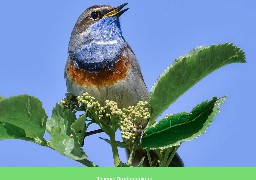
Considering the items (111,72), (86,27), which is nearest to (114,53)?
(111,72)

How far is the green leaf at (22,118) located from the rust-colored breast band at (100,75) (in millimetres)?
1739

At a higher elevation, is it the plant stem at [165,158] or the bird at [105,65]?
the bird at [105,65]

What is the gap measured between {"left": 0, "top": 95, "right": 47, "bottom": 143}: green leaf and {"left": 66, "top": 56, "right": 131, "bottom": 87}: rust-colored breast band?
1739mm

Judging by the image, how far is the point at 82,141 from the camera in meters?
3.61

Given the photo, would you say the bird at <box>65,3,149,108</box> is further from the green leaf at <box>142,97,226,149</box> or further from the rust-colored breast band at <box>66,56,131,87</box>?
the green leaf at <box>142,97,226,149</box>

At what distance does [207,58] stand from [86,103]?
1.03m

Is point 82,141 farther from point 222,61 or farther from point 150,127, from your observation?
point 222,61

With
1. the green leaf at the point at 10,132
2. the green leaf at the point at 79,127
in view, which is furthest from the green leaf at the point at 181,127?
the green leaf at the point at 10,132

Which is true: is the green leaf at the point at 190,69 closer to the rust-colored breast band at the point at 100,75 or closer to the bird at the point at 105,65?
the bird at the point at 105,65

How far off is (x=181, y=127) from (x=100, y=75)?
6.47 ft

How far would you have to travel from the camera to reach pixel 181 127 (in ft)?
11.5

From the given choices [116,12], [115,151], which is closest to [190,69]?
[115,151]

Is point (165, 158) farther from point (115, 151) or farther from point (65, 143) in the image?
point (65, 143)

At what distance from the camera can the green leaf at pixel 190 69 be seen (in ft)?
11.5
